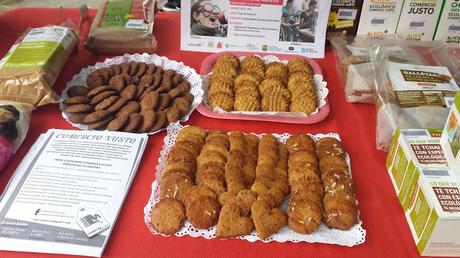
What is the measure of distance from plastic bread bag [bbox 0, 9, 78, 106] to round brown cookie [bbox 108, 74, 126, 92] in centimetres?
16

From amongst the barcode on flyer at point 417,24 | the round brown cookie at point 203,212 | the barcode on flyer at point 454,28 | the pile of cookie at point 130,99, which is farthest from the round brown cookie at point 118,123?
the barcode on flyer at point 454,28

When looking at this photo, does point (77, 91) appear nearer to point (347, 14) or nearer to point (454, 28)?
point (347, 14)

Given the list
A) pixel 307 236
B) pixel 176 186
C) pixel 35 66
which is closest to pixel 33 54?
pixel 35 66

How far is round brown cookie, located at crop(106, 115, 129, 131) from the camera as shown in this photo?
46.2 inches

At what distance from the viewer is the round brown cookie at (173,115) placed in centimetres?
121

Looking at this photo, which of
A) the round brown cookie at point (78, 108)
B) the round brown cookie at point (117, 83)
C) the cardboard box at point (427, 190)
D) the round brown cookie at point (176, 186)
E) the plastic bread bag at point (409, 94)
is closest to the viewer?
the cardboard box at point (427, 190)

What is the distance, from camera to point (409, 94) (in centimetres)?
117

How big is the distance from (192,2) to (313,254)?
35.6 inches

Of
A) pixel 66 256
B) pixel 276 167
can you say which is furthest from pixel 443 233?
pixel 66 256

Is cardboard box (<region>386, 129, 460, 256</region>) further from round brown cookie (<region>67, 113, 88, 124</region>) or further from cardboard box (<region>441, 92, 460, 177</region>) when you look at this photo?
round brown cookie (<region>67, 113, 88, 124</region>)

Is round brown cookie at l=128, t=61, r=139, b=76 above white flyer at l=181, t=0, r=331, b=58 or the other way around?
the other way around

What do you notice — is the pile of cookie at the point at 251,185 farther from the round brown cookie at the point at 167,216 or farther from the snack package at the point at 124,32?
the snack package at the point at 124,32

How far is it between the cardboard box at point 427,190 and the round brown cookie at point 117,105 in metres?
0.73

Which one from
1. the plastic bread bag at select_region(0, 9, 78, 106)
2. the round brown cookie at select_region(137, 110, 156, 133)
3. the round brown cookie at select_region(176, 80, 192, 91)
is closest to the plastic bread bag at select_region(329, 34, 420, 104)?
the round brown cookie at select_region(176, 80, 192, 91)
